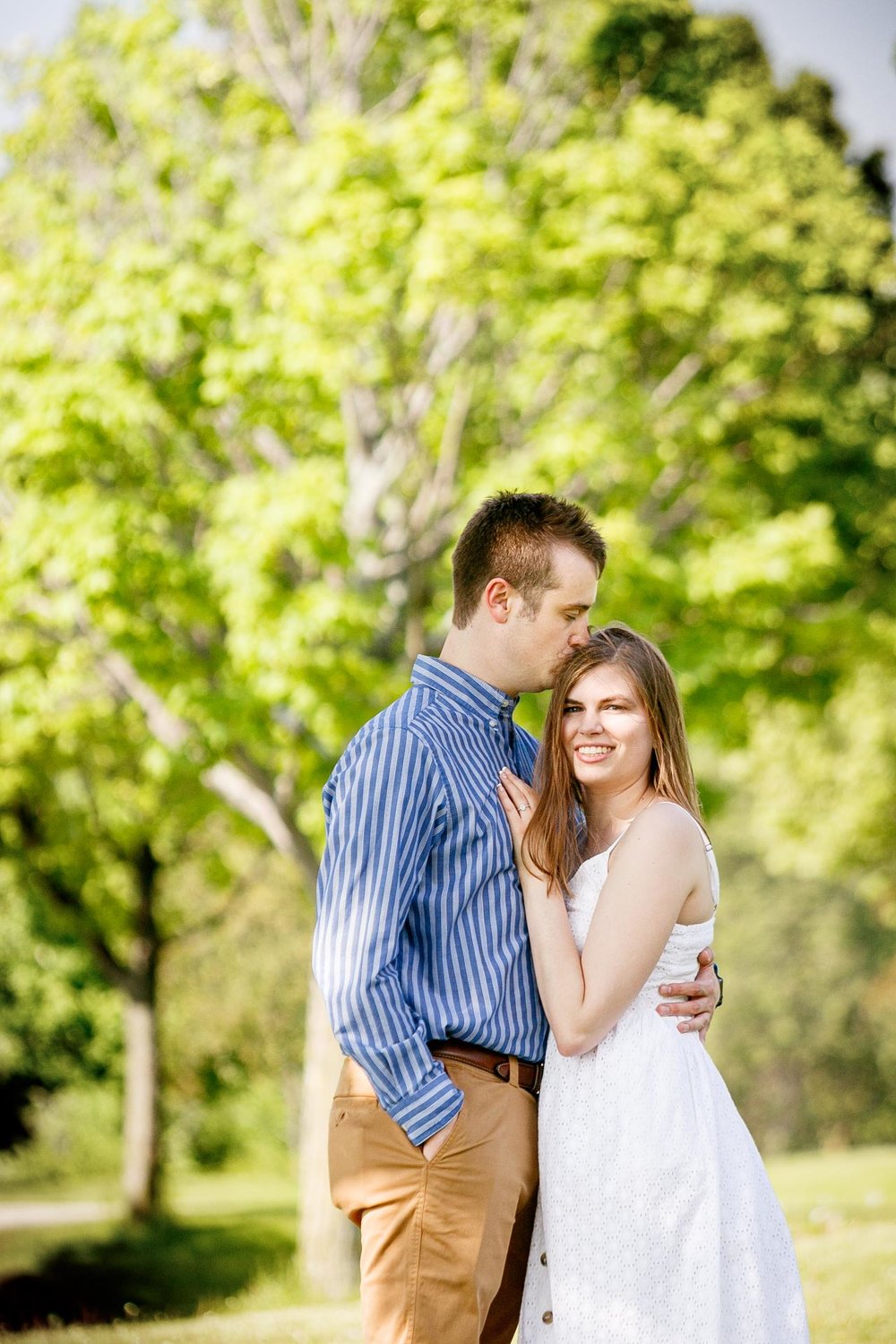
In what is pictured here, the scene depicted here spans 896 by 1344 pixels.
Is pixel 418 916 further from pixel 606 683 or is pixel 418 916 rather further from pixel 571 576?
pixel 571 576

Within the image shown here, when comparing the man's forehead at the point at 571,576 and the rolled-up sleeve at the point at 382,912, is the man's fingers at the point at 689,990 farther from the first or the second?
the man's forehead at the point at 571,576

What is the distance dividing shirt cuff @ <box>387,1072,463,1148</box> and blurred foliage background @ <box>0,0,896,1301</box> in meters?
5.16

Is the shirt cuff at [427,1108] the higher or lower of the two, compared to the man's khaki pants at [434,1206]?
higher

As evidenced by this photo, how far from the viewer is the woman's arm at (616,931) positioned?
2547mm

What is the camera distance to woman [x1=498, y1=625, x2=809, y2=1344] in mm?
2523

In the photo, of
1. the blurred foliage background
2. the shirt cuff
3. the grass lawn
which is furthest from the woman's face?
the blurred foliage background

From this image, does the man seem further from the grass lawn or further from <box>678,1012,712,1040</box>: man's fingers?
the grass lawn

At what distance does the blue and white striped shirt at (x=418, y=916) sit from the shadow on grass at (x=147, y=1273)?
9234 mm

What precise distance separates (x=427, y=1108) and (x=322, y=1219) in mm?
7662

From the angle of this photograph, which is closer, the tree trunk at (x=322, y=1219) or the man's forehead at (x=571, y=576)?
the man's forehead at (x=571, y=576)

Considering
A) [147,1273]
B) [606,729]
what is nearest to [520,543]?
[606,729]

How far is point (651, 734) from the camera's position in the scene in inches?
111

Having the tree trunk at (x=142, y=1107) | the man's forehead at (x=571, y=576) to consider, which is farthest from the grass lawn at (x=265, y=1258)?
the man's forehead at (x=571, y=576)

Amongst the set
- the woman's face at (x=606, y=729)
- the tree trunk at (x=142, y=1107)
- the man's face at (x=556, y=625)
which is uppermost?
the man's face at (x=556, y=625)
